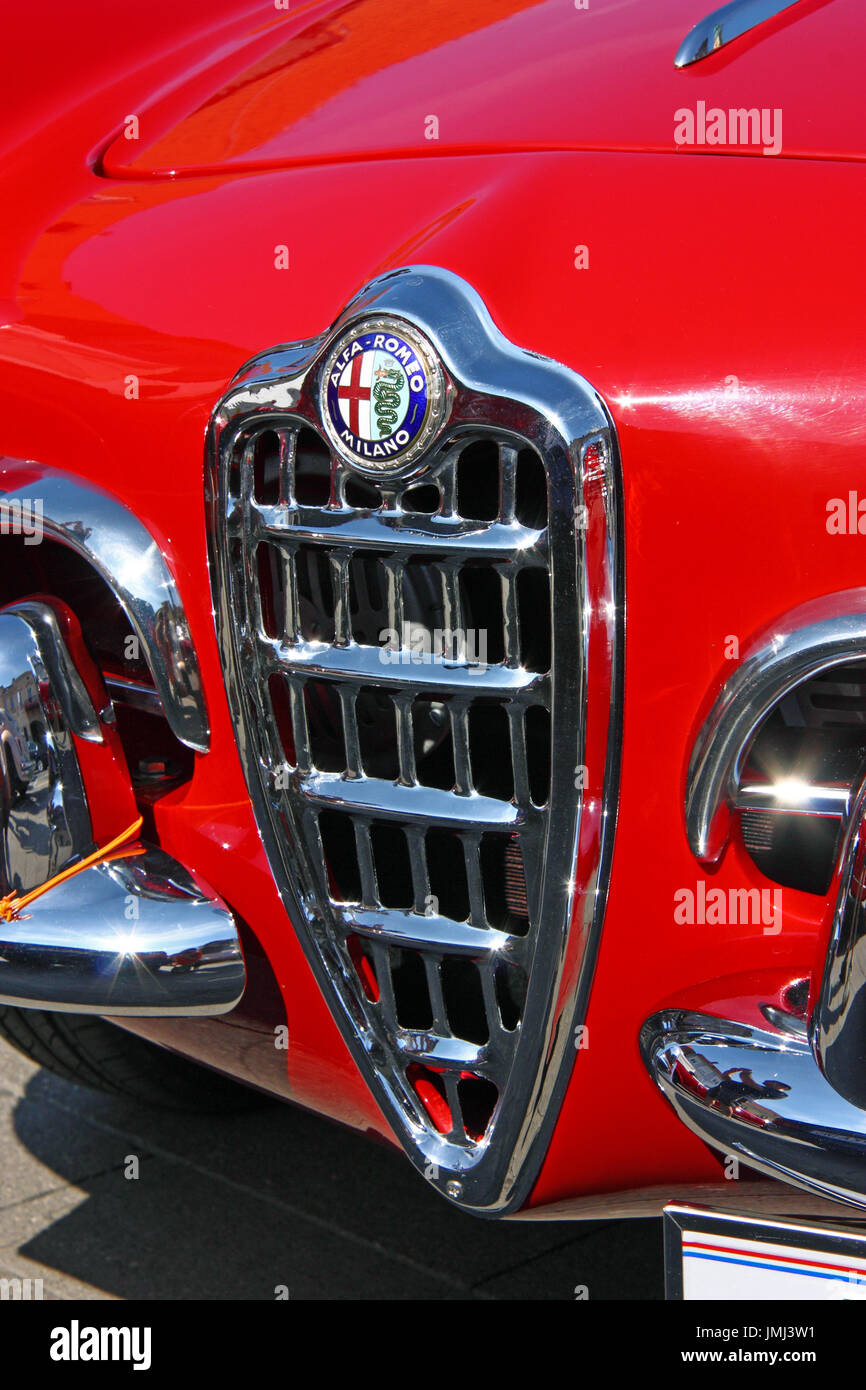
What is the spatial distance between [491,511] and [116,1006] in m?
0.69

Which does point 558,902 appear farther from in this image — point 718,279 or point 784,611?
point 718,279

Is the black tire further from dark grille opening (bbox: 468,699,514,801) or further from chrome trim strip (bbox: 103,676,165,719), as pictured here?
dark grille opening (bbox: 468,699,514,801)

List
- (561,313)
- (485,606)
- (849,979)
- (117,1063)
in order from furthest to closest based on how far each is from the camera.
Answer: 1. (117,1063)
2. (485,606)
3. (561,313)
4. (849,979)

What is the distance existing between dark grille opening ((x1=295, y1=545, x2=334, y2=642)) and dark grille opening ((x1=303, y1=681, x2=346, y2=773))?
0.07m

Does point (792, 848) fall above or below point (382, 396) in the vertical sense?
below

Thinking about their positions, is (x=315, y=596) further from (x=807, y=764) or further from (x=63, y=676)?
(x=807, y=764)

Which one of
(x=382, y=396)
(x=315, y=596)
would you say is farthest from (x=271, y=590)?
(x=382, y=396)

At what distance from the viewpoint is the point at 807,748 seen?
137 centimetres

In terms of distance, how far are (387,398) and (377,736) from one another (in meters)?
0.35

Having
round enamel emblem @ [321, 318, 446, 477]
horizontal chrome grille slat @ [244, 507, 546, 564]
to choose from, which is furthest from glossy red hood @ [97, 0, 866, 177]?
horizontal chrome grille slat @ [244, 507, 546, 564]

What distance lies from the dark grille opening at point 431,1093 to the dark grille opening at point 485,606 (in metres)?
0.46

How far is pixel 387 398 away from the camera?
1.37 meters

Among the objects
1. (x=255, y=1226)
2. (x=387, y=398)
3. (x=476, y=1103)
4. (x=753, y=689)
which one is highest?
(x=387, y=398)
